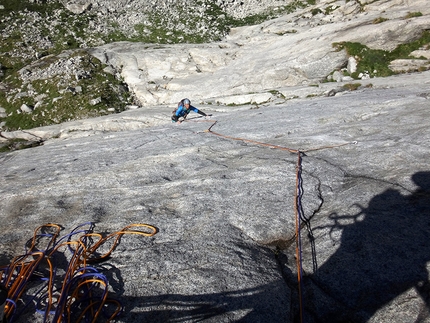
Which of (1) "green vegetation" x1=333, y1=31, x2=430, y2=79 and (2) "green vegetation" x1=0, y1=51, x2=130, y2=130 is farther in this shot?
(2) "green vegetation" x1=0, y1=51, x2=130, y2=130

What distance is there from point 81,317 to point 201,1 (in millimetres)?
55280

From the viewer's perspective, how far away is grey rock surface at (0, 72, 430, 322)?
4910 millimetres

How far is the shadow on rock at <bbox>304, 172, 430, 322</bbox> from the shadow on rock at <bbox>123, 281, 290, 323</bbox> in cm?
60

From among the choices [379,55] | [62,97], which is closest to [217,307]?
[379,55]

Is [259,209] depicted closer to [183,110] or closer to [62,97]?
[183,110]

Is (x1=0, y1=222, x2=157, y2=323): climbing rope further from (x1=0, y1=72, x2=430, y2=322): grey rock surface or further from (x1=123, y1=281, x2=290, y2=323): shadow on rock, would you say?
(x1=123, y1=281, x2=290, y2=323): shadow on rock

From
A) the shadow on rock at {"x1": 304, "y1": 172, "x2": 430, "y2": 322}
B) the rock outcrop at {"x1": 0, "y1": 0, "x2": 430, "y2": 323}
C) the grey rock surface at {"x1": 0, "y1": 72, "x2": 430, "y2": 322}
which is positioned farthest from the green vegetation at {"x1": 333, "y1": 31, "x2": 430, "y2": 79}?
the shadow on rock at {"x1": 304, "y1": 172, "x2": 430, "y2": 322}

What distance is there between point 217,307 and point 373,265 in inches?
119

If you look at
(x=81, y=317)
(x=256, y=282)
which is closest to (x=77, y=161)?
(x=81, y=317)

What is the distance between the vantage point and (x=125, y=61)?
37.3m

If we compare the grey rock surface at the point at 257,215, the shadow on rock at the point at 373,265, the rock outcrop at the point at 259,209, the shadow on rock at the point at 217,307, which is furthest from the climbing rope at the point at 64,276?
the shadow on rock at the point at 373,265

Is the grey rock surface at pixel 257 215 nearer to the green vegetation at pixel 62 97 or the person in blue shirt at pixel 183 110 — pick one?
the person in blue shirt at pixel 183 110

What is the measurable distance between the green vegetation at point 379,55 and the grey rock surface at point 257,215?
1238 centimetres

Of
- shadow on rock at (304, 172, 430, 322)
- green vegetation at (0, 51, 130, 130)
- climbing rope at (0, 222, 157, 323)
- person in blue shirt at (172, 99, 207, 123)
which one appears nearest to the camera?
shadow on rock at (304, 172, 430, 322)
